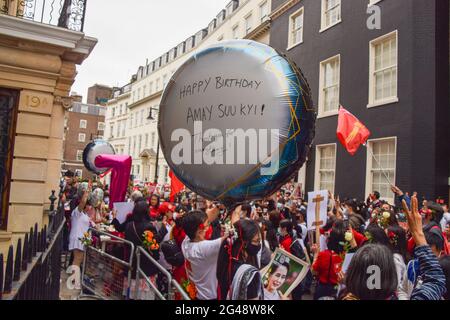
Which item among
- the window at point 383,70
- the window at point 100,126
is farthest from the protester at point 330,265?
the window at point 100,126

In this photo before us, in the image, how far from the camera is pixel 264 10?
985 inches

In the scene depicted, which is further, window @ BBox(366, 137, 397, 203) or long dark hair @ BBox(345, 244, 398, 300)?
window @ BBox(366, 137, 397, 203)

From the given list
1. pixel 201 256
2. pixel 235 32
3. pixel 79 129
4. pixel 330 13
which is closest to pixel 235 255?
pixel 201 256

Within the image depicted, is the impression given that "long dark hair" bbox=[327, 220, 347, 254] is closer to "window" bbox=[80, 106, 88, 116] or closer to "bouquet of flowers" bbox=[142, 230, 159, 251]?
"bouquet of flowers" bbox=[142, 230, 159, 251]

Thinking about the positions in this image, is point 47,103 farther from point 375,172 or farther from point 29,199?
point 375,172

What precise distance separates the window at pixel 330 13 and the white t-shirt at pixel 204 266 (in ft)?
47.2

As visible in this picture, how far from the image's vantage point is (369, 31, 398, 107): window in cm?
1291

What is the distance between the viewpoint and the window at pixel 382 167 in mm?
12617

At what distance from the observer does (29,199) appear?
6.94 metres

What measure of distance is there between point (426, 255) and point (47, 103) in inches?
268

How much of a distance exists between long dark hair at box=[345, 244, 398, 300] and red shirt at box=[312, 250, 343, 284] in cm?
255

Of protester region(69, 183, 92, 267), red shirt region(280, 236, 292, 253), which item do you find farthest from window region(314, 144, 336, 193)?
protester region(69, 183, 92, 267)

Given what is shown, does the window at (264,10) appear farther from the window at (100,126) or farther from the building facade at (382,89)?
the window at (100,126)

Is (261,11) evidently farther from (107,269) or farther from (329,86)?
(107,269)
